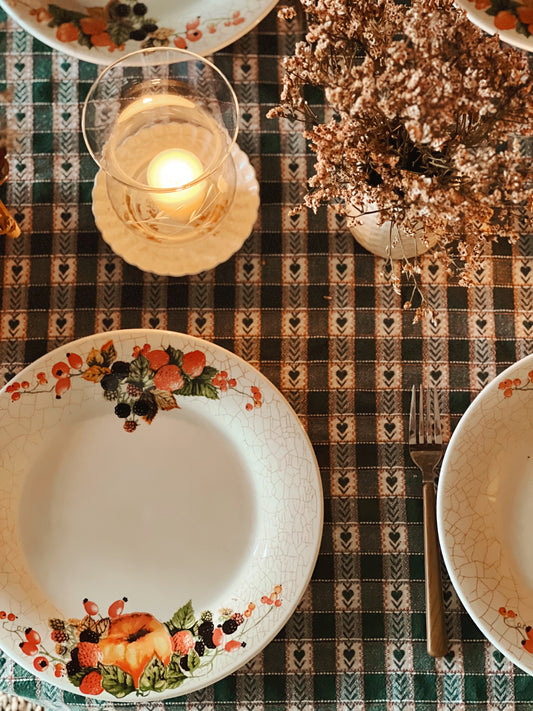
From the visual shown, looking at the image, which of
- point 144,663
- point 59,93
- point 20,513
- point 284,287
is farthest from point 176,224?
point 144,663

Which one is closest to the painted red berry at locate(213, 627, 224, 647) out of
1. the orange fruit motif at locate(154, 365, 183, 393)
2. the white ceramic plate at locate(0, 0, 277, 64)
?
the orange fruit motif at locate(154, 365, 183, 393)

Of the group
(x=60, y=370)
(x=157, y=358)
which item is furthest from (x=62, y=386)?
(x=157, y=358)

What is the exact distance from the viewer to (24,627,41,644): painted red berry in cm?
97

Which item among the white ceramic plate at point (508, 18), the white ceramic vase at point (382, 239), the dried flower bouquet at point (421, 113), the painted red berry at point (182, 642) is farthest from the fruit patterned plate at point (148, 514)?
the white ceramic plate at point (508, 18)

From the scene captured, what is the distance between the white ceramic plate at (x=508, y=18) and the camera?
0.98 m

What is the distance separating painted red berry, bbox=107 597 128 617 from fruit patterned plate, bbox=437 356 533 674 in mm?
457

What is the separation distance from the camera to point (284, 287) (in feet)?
3.55

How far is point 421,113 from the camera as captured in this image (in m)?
0.61

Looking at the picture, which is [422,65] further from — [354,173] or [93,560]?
[93,560]

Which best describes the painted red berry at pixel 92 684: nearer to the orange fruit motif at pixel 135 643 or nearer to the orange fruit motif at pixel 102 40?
the orange fruit motif at pixel 135 643

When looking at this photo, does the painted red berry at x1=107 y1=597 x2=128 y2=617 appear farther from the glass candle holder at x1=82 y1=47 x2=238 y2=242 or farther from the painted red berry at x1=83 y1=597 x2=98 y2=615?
the glass candle holder at x1=82 y1=47 x2=238 y2=242

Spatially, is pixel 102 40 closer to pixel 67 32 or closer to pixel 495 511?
pixel 67 32

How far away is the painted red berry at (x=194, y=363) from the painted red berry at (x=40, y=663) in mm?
437

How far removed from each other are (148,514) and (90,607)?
152 millimetres
